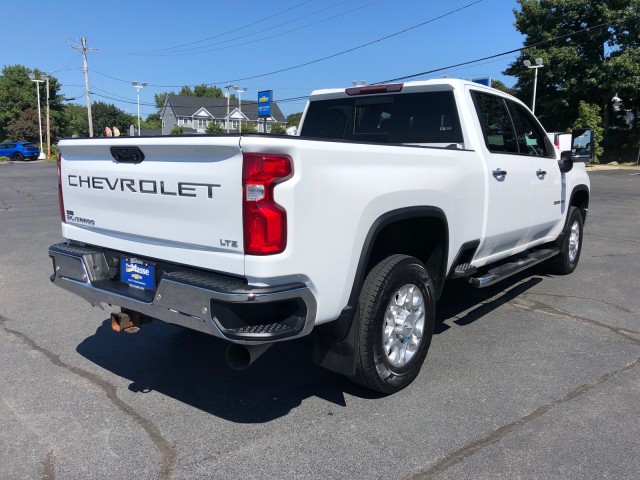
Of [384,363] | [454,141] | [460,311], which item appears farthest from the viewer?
[460,311]

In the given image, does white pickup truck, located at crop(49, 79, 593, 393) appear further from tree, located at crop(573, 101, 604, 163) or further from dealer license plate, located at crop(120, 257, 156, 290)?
tree, located at crop(573, 101, 604, 163)

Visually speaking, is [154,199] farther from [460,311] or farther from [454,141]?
[460,311]

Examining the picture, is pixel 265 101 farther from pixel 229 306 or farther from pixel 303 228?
pixel 229 306

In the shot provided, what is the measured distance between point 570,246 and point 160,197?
5.69 meters

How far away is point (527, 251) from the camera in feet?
19.9

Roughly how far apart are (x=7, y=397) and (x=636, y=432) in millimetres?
3943

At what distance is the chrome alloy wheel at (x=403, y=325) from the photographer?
3.53 meters

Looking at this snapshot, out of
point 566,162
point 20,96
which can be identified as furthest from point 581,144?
point 20,96

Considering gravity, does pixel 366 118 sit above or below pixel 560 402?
above

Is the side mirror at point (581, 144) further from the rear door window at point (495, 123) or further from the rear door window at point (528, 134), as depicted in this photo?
the rear door window at point (495, 123)

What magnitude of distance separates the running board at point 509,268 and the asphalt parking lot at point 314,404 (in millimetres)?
529

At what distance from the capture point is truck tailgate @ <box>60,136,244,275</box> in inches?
109

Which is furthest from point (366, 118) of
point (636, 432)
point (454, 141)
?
point (636, 432)

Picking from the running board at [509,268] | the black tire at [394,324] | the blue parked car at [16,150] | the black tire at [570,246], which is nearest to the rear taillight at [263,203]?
the black tire at [394,324]
